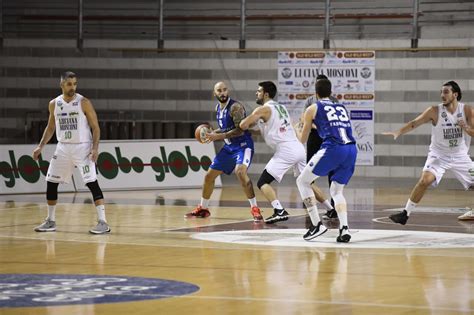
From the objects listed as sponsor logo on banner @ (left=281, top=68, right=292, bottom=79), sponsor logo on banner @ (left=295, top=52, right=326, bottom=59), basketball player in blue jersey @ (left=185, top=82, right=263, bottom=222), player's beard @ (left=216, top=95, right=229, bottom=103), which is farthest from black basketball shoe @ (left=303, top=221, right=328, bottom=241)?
sponsor logo on banner @ (left=281, top=68, right=292, bottom=79)

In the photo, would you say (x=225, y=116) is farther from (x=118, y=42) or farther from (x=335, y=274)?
(x=118, y=42)

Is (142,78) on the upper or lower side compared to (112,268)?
upper

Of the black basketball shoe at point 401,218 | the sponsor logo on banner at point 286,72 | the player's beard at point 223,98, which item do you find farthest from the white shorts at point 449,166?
the sponsor logo on banner at point 286,72

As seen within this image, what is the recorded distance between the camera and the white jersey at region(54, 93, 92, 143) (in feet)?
48.4

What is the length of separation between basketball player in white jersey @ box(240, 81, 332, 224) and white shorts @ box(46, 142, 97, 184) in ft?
8.28

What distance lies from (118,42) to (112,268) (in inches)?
722

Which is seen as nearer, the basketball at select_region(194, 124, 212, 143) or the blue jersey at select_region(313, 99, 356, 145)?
the blue jersey at select_region(313, 99, 356, 145)

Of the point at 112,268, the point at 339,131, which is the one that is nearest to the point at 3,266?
the point at 112,268

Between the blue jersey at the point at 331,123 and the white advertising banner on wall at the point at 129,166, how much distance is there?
10315mm

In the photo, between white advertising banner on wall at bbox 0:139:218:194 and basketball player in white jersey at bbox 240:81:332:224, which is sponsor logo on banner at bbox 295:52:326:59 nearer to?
white advertising banner on wall at bbox 0:139:218:194

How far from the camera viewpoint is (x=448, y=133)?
15.9 m

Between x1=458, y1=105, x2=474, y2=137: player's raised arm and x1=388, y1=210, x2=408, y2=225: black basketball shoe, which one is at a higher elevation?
x1=458, y1=105, x2=474, y2=137: player's raised arm

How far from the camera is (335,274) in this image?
10.8 m

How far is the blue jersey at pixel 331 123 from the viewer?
1357 centimetres
